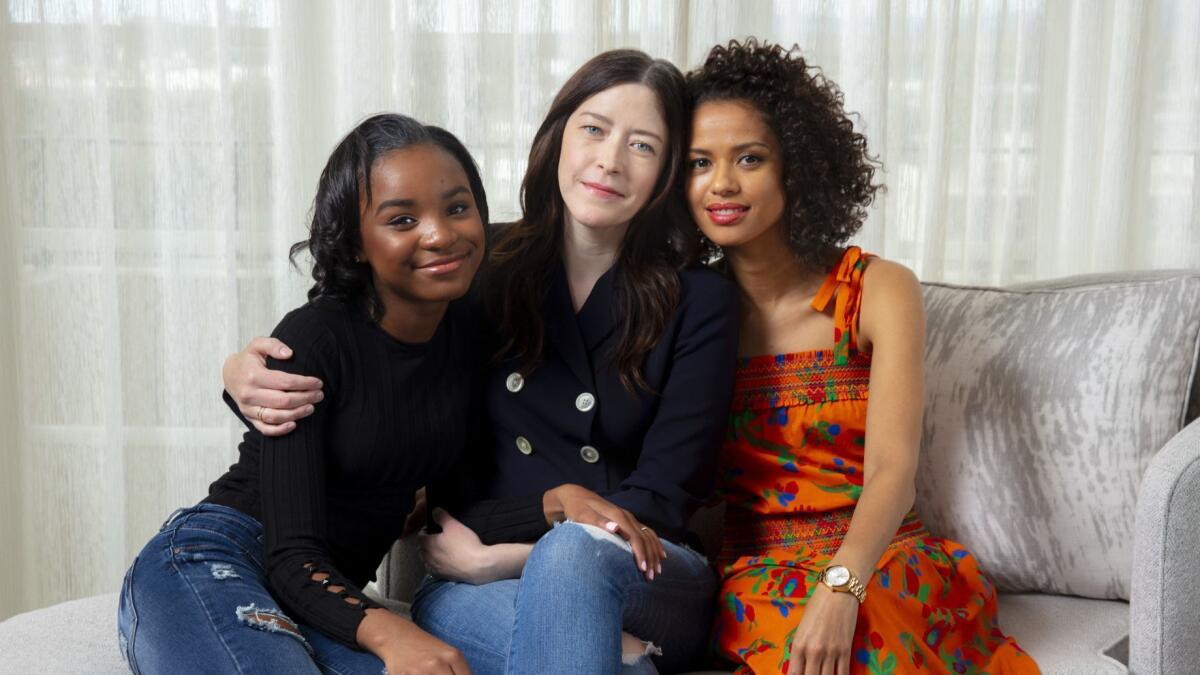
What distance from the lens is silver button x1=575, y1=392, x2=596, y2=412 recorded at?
1646 mm

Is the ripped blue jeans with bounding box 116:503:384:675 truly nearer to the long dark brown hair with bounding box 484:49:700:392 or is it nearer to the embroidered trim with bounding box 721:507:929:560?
the long dark brown hair with bounding box 484:49:700:392

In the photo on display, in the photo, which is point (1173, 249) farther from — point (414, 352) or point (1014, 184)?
point (414, 352)

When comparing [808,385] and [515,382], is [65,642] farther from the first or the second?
[808,385]

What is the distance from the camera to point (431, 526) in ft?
5.47

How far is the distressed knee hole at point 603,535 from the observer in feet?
4.72

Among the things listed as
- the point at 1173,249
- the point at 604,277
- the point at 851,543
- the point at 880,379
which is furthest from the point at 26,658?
the point at 1173,249

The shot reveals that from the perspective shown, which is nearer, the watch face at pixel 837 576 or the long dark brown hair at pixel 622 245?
the watch face at pixel 837 576

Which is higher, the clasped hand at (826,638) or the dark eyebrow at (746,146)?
the dark eyebrow at (746,146)

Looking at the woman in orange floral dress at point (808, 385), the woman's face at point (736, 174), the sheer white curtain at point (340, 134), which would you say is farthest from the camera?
the sheer white curtain at point (340, 134)

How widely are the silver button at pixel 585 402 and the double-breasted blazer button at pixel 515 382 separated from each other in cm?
9

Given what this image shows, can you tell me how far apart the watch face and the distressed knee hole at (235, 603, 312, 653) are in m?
0.63

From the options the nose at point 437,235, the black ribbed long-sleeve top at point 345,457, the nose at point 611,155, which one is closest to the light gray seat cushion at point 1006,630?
the black ribbed long-sleeve top at point 345,457

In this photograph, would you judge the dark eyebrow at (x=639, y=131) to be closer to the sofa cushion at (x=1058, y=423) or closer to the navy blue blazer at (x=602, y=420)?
the navy blue blazer at (x=602, y=420)

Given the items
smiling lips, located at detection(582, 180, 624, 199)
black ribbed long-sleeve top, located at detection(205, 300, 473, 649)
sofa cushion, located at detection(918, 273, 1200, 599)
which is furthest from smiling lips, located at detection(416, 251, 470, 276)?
sofa cushion, located at detection(918, 273, 1200, 599)
